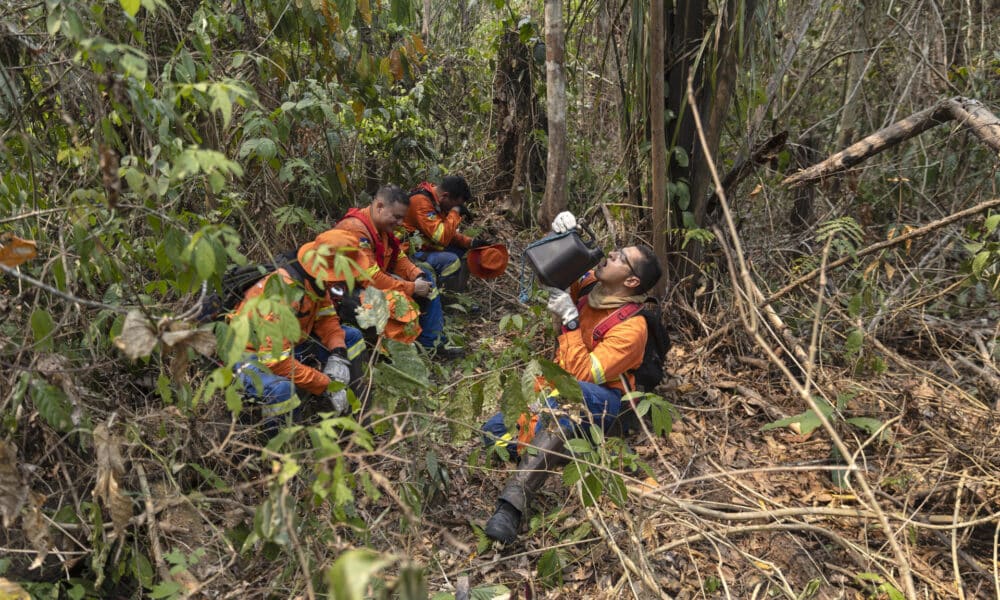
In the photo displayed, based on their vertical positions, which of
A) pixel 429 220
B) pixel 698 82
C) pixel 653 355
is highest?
pixel 698 82

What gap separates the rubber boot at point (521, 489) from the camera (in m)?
2.87

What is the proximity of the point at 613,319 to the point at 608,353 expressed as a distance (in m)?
0.20

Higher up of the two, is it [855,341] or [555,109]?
[555,109]

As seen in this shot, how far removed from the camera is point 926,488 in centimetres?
282

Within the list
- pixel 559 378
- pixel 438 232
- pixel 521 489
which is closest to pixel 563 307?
pixel 521 489

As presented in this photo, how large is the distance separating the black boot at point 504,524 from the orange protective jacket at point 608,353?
710 millimetres

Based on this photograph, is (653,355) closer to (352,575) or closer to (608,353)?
(608,353)

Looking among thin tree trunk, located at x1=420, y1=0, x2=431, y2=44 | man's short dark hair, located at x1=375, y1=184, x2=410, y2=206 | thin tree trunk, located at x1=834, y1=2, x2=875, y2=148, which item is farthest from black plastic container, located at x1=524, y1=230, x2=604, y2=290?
thin tree trunk, located at x1=420, y1=0, x2=431, y2=44

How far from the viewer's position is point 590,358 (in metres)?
3.23

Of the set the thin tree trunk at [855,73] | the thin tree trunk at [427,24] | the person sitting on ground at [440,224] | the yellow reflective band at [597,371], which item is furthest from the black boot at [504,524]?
the thin tree trunk at [427,24]

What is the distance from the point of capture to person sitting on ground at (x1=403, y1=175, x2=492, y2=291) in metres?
5.25

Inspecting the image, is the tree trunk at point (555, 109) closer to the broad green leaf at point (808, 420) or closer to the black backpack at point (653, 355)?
the black backpack at point (653, 355)

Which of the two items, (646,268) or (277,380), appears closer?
(277,380)

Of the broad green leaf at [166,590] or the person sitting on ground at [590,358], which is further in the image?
the person sitting on ground at [590,358]
